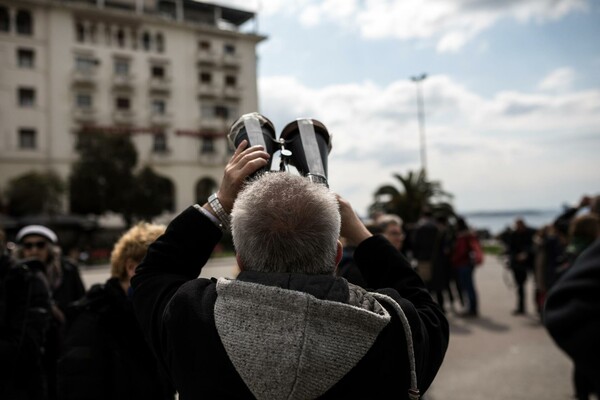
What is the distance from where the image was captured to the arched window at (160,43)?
157ft

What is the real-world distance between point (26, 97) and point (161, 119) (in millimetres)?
10758

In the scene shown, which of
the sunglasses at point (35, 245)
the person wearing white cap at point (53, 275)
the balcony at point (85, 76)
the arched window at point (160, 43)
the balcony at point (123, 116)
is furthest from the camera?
the arched window at point (160, 43)

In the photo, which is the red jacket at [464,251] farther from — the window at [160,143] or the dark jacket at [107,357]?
the window at [160,143]

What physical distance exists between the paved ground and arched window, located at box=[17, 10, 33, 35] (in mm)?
43643

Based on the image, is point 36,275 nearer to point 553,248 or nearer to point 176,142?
point 553,248

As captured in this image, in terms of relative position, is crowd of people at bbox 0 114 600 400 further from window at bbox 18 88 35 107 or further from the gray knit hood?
window at bbox 18 88 35 107

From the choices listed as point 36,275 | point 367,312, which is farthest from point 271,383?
point 36,275

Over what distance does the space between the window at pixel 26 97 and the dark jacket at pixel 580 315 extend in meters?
47.5

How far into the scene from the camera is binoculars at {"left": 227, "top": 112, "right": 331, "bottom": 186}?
1.87 meters

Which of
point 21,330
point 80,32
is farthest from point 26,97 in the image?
point 21,330

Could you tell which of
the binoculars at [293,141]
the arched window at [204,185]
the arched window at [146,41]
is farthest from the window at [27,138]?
the binoculars at [293,141]

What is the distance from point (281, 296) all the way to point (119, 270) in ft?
6.01

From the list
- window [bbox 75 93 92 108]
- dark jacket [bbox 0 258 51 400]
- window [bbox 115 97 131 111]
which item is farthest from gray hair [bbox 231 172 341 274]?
window [bbox 115 97 131 111]

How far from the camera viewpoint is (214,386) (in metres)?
1.49
